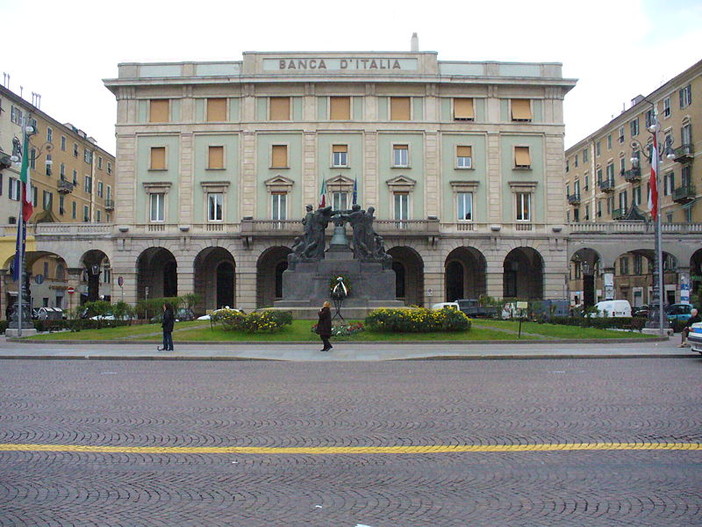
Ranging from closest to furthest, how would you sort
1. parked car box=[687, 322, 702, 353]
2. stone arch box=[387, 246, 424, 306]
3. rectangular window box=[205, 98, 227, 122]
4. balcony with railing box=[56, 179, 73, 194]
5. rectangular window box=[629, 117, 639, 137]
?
parked car box=[687, 322, 702, 353] → rectangular window box=[205, 98, 227, 122] → stone arch box=[387, 246, 424, 306] → rectangular window box=[629, 117, 639, 137] → balcony with railing box=[56, 179, 73, 194]

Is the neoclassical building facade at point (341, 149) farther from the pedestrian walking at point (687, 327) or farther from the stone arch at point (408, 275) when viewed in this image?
the pedestrian walking at point (687, 327)

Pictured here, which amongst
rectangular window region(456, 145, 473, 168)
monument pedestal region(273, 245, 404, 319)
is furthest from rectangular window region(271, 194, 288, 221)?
monument pedestal region(273, 245, 404, 319)

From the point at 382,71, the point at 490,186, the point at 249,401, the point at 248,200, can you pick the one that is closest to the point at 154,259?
the point at 248,200

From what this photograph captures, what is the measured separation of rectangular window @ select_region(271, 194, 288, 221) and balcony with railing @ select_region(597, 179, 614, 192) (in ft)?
110

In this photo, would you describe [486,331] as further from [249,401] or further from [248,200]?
[248,200]

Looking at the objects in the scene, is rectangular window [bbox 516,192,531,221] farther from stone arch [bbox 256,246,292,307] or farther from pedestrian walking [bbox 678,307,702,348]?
pedestrian walking [bbox 678,307,702,348]

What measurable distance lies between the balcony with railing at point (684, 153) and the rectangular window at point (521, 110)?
12017 millimetres

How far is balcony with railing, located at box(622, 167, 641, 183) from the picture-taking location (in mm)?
60875

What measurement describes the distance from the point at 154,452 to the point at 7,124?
5727 centimetres

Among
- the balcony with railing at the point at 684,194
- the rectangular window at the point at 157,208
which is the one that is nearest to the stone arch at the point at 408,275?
the rectangular window at the point at 157,208

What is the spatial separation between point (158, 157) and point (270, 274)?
12.7 metres

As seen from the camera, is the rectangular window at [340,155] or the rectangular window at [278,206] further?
the rectangular window at [340,155]

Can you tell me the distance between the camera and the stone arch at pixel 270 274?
54969mm

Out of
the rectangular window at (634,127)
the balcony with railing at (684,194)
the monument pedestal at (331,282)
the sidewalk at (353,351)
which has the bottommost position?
the sidewalk at (353,351)
